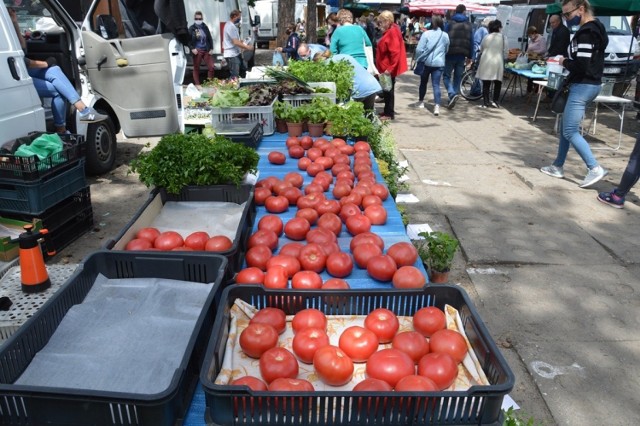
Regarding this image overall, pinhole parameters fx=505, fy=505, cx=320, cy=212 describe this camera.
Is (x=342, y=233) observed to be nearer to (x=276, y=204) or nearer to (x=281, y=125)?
(x=276, y=204)

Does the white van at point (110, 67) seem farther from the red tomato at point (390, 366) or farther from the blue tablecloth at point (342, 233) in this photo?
the red tomato at point (390, 366)

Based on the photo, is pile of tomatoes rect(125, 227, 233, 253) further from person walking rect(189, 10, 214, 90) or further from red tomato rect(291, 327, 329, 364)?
person walking rect(189, 10, 214, 90)

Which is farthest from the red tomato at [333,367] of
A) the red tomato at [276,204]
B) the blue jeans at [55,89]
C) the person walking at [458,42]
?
the person walking at [458,42]

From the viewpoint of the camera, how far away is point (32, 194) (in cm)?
443

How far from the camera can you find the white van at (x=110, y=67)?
269 inches

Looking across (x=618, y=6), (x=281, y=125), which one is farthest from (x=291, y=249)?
(x=618, y=6)

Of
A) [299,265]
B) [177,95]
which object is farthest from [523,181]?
[299,265]

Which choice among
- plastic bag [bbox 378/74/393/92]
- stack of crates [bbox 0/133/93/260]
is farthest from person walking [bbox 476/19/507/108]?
stack of crates [bbox 0/133/93/260]

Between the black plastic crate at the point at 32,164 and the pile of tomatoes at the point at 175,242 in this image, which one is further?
the black plastic crate at the point at 32,164

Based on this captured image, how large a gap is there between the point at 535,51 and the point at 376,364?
1444 cm

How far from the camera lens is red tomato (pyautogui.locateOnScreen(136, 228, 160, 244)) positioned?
2711 mm

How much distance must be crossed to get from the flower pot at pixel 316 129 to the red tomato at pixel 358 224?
2306 millimetres

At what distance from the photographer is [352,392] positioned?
1.49 m

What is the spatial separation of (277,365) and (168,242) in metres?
Result: 1.19
